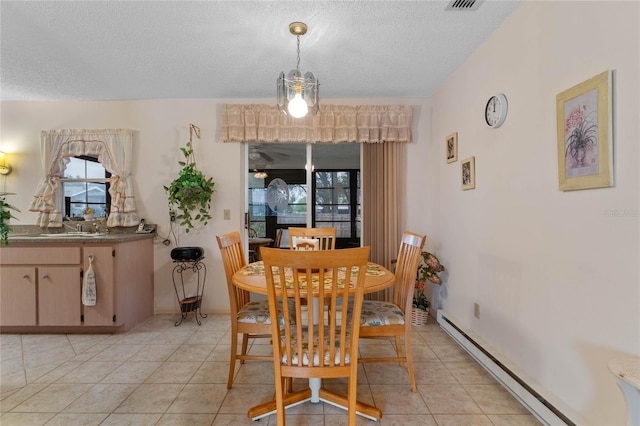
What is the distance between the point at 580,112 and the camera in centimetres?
144

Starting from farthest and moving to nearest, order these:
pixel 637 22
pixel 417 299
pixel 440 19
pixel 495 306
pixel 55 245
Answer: pixel 417 299 < pixel 55 245 < pixel 495 306 < pixel 440 19 < pixel 637 22

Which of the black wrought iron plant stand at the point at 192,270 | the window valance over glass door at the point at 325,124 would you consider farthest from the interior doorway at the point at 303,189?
the black wrought iron plant stand at the point at 192,270

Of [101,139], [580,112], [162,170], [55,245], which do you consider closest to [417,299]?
[580,112]

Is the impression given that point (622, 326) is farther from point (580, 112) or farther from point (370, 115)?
point (370, 115)

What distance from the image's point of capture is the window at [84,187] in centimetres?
351

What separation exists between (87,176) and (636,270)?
466cm

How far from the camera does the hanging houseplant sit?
10.5 feet

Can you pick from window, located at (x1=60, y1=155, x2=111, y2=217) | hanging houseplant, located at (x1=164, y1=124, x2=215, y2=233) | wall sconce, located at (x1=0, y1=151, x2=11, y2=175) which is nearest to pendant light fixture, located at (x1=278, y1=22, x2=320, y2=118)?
hanging houseplant, located at (x1=164, y1=124, x2=215, y2=233)

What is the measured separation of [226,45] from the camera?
234 centimetres

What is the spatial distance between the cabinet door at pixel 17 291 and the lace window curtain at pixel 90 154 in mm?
774

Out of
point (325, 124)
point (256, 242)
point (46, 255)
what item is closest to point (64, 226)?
point (46, 255)

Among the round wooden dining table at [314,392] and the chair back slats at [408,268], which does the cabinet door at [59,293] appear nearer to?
the round wooden dining table at [314,392]

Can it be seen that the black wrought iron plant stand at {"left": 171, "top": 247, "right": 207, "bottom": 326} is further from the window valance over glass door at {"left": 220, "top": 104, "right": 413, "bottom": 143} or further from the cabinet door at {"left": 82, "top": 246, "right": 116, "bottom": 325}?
the window valance over glass door at {"left": 220, "top": 104, "right": 413, "bottom": 143}

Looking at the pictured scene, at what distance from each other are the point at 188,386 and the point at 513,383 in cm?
205
